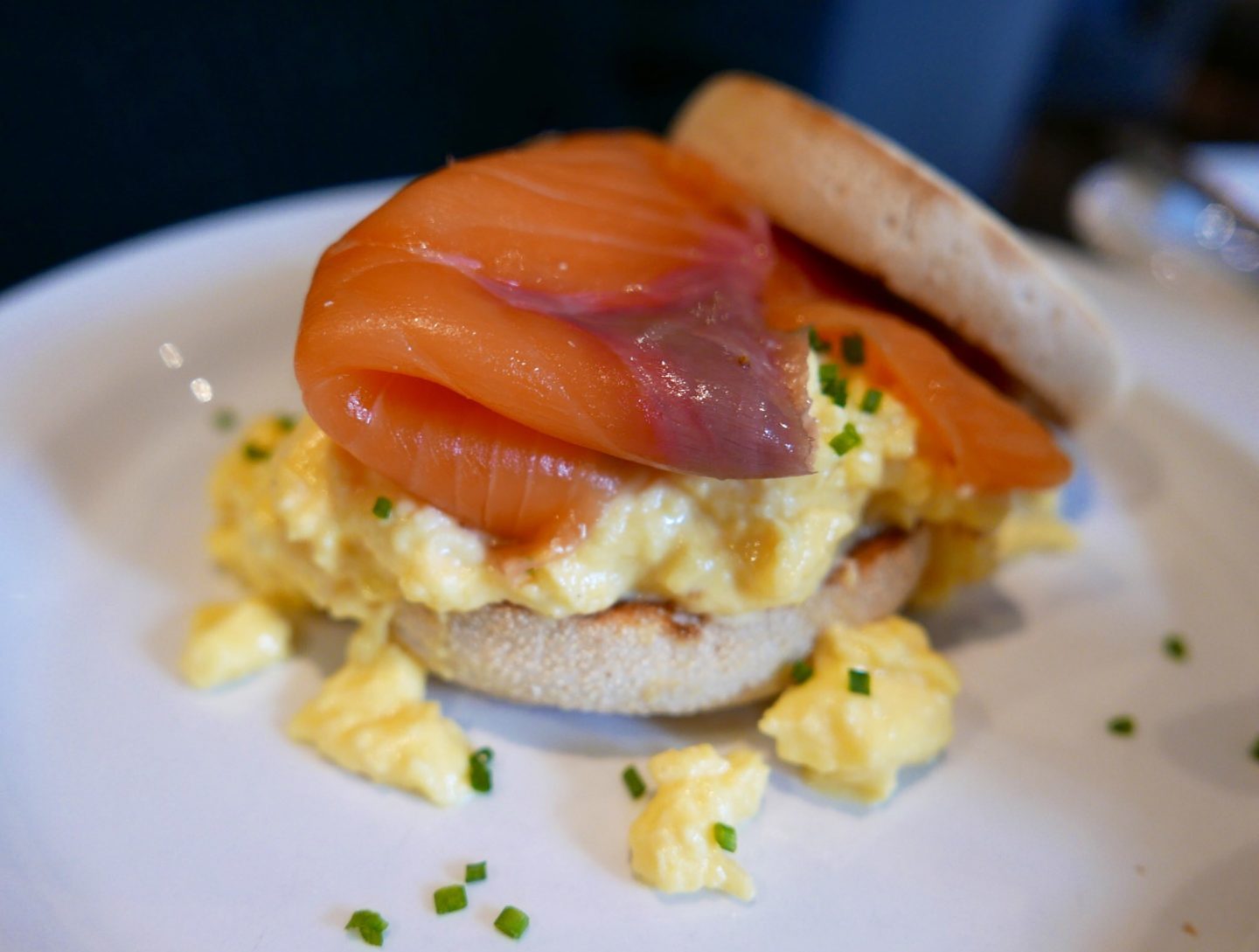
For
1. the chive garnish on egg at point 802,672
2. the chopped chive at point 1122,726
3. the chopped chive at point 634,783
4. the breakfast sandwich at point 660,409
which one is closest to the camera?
the breakfast sandwich at point 660,409

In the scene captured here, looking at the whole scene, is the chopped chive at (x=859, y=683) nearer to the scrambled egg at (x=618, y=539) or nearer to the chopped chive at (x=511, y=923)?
the scrambled egg at (x=618, y=539)

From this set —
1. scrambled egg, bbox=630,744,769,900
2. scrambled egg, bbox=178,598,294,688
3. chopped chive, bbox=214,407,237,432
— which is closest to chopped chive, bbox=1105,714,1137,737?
scrambled egg, bbox=630,744,769,900

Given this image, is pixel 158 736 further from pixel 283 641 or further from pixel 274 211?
pixel 274 211

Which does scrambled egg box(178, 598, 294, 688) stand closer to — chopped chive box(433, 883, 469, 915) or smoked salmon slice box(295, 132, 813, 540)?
smoked salmon slice box(295, 132, 813, 540)

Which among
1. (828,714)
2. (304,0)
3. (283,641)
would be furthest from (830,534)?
(304,0)

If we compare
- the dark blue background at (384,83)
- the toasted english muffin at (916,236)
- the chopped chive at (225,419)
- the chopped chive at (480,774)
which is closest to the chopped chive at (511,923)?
the chopped chive at (480,774)
